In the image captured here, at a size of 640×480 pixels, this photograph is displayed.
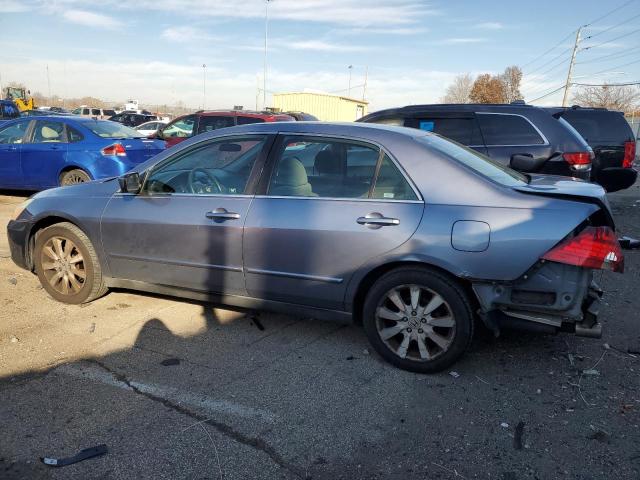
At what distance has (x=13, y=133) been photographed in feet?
29.2

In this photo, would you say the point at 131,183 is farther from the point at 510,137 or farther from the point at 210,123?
the point at 210,123

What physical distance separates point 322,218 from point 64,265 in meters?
2.51

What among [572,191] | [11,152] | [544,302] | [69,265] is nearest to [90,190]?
[69,265]

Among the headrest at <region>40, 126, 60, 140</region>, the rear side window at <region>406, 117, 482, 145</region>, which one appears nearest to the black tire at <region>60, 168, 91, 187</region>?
the headrest at <region>40, 126, 60, 140</region>

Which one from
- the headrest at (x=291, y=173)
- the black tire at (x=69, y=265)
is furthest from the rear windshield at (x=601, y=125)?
the black tire at (x=69, y=265)

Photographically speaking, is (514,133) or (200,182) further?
(514,133)

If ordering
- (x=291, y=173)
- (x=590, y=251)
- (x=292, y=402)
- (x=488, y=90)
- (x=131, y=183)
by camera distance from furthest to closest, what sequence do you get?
(x=488, y=90), (x=131, y=183), (x=291, y=173), (x=292, y=402), (x=590, y=251)

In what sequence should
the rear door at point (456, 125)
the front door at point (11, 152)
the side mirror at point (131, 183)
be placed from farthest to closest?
1. the front door at point (11, 152)
2. the rear door at point (456, 125)
3. the side mirror at point (131, 183)

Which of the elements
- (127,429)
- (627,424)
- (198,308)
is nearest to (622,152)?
(627,424)

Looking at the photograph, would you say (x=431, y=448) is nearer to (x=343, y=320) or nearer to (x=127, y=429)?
(x=343, y=320)

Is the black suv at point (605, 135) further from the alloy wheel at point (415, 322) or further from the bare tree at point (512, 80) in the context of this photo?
the bare tree at point (512, 80)

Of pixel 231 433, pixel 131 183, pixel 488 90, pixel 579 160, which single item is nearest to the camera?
pixel 231 433

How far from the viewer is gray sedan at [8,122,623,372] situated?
2.98 m

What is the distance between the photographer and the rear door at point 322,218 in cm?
323
